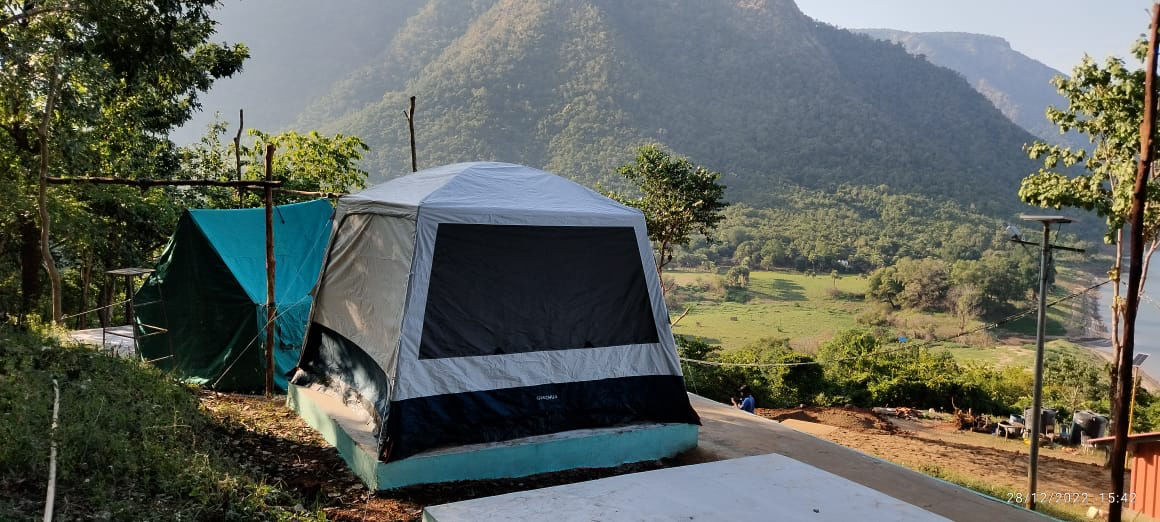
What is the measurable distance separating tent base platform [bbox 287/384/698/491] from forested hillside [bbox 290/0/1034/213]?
135 ft

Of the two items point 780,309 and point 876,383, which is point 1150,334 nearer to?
point 780,309

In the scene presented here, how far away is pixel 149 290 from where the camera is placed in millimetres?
8062

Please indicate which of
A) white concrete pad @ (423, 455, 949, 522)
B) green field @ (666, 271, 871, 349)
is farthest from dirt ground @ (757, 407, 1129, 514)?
green field @ (666, 271, 871, 349)

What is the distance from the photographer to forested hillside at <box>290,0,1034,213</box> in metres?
53.0

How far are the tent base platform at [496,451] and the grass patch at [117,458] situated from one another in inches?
24.1

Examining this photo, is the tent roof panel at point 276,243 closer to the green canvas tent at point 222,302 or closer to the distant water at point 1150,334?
the green canvas tent at point 222,302

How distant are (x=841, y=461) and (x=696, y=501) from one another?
12.4 feet

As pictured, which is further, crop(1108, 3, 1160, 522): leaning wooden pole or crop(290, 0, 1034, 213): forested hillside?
crop(290, 0, 1034, 213): forested hillside

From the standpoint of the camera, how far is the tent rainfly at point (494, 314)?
186 inches

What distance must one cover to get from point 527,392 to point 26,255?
41.8ft

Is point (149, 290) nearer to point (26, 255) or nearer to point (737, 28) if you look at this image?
point (26, 255)

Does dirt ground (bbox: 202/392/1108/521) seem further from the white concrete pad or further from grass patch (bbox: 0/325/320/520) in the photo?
the white concrete pad

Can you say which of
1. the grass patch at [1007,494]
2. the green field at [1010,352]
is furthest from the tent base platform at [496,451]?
the green field at [1010,352]

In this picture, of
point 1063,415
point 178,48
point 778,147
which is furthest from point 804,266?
point 178,48
